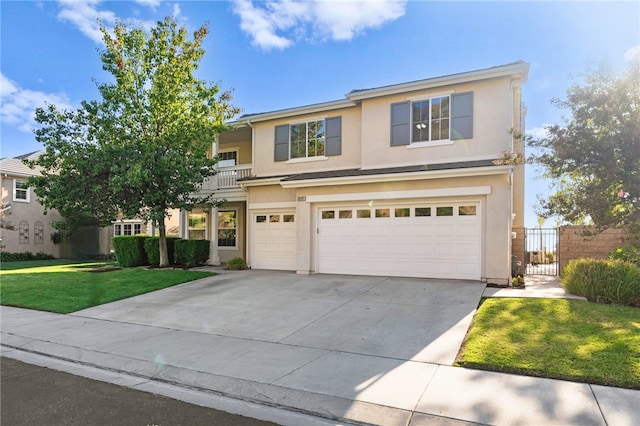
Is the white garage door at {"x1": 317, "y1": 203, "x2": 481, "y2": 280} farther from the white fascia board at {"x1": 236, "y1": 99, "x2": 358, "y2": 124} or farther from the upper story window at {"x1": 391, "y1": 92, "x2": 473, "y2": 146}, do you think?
the white fascia board at {"x1": 236, "y1": 99, "x2": 358, "y2": 124}

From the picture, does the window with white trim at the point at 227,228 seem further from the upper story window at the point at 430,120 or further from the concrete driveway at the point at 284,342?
the upper story window at the point at 430,120

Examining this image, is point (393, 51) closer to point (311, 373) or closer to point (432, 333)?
point (432, 333)

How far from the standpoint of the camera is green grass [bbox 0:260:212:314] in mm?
11375

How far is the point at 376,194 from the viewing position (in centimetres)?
1327

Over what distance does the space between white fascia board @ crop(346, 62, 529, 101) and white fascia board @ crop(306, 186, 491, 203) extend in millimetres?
3634

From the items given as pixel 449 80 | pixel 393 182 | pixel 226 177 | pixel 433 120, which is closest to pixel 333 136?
pixel 393 182

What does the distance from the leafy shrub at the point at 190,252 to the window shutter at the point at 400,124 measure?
9557mm

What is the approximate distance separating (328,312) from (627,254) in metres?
9.23

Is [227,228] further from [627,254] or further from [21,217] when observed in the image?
[627,254]

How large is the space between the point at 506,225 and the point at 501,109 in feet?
12.4

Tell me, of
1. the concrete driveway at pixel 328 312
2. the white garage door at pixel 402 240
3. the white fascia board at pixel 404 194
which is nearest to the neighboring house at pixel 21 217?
the concrete driveway at pixel 328 312

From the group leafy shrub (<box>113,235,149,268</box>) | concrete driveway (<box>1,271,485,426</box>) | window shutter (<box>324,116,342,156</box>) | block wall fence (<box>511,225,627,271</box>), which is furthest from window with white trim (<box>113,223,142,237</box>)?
block wall fence (<box>511,225,627,271</box>)

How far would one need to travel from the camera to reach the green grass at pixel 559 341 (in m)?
5.29

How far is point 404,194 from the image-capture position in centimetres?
1281
